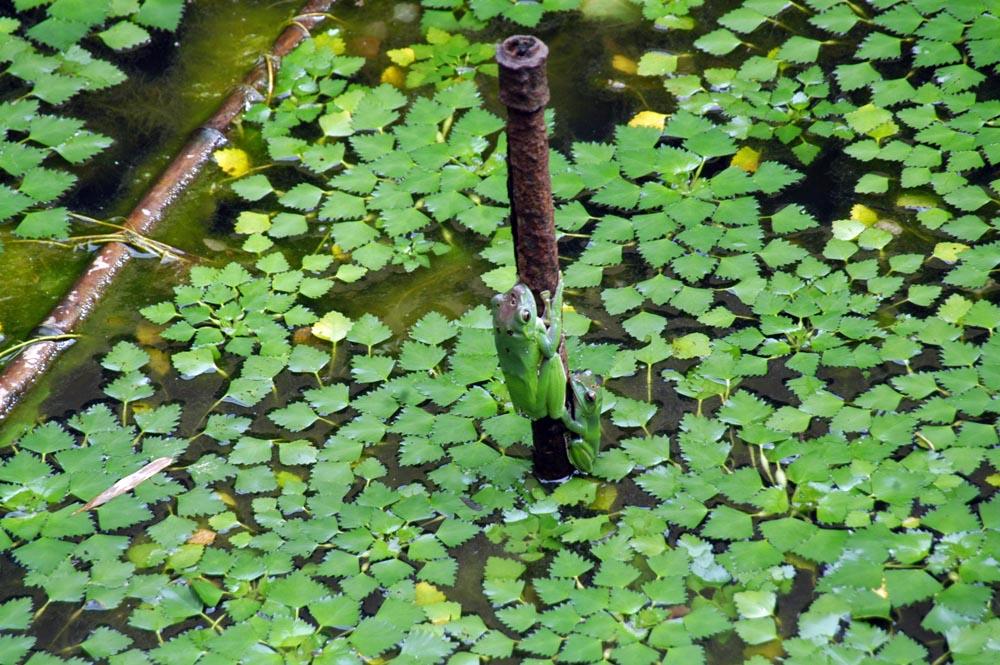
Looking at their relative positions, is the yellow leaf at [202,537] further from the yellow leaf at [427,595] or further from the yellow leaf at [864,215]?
the yellow leaf at [864,215]

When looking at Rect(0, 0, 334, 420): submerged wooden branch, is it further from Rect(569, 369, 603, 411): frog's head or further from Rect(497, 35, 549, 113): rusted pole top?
Rect(497, 35, 549, 113): rusted pole top

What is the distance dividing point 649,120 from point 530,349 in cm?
153

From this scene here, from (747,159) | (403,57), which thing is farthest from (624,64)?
(403,57)

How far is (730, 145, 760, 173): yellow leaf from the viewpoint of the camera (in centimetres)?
402

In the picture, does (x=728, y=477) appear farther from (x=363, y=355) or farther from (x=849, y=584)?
(x=363, y=355)

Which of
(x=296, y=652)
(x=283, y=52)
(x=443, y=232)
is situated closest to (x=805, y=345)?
(x=443, y=232)

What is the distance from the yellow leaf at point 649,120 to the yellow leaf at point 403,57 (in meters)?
0.82

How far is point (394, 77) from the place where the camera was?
448cm

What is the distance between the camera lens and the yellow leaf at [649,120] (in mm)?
4160

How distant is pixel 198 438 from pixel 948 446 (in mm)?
1912

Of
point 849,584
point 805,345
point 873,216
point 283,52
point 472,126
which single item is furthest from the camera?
point 283,52

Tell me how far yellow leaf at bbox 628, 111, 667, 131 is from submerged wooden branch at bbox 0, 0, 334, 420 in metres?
1.24

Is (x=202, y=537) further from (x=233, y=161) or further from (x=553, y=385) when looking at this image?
(x=233, y=161)

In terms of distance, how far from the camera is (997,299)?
3.57 meters
